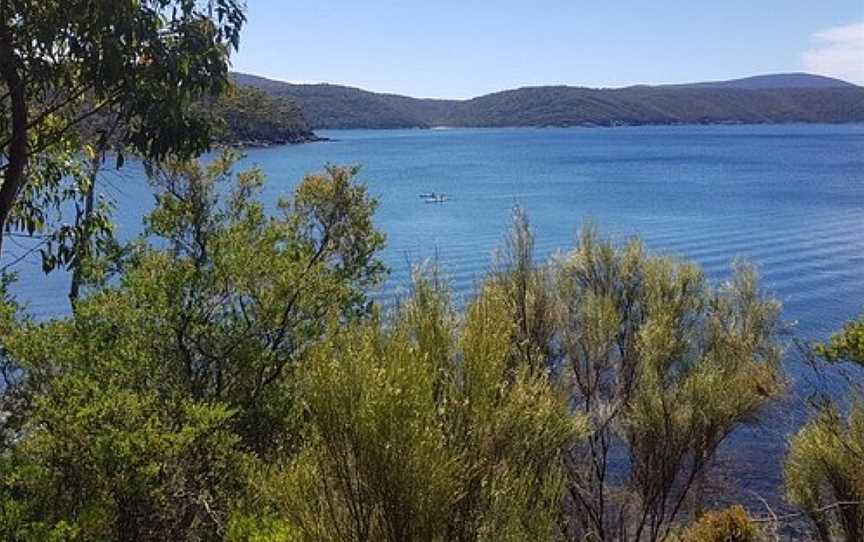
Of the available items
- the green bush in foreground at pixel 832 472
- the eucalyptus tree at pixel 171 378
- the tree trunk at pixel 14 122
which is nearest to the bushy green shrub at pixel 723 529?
the green bush in foreground at pixel 832 472

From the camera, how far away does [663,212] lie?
52.1m

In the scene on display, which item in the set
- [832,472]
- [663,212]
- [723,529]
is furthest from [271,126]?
[832,472]

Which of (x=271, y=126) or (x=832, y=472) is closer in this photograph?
(x=832, y=472)

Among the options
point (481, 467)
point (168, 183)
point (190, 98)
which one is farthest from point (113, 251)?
point (481, 467)

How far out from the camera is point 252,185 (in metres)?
11.1

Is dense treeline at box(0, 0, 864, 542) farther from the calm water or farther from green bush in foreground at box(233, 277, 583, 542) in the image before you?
the calm water

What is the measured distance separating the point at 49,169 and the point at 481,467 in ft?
15.8

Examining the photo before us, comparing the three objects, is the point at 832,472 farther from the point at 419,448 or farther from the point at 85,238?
the point at 85,238

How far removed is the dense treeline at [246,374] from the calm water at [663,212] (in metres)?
1.28

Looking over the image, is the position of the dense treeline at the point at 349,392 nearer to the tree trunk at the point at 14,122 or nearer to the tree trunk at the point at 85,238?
the tree trunk at the point at 85,238

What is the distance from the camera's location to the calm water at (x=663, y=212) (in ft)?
88.6

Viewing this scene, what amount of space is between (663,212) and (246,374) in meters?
47.2

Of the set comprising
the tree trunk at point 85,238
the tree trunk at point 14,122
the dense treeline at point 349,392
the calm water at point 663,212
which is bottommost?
the calm water at point 663,212

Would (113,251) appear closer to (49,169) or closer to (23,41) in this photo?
(49,169)
